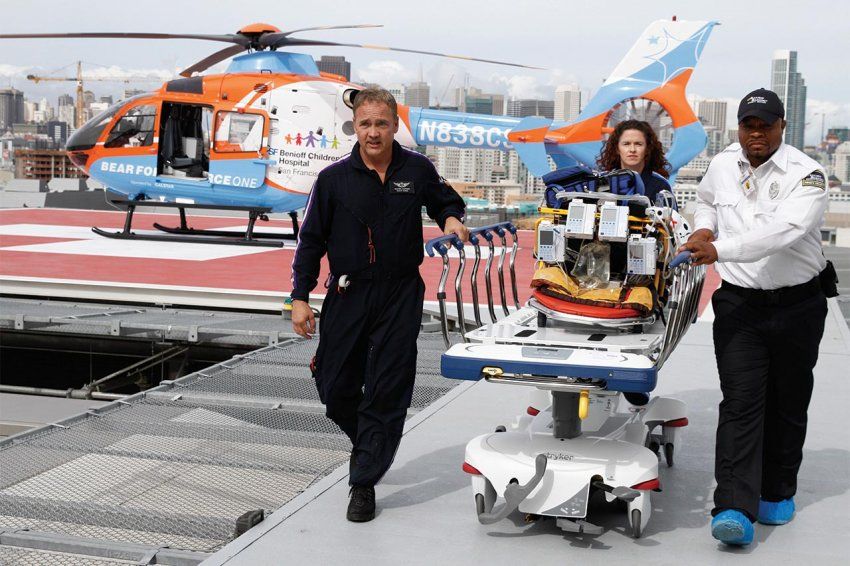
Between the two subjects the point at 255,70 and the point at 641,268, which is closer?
the point at 641,268

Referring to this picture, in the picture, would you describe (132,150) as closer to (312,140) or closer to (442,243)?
(312,140)

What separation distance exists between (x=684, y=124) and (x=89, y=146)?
1031 centimetres

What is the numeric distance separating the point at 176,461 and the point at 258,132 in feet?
40.0

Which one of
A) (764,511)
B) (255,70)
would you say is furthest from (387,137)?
(255,70)

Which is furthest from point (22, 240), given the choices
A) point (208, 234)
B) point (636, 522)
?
point (636, 522)

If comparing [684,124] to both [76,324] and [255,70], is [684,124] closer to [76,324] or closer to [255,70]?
[255,70]

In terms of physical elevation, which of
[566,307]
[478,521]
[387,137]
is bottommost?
[478,521]

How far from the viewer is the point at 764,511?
4312mm

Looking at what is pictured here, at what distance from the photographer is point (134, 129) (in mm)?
17688

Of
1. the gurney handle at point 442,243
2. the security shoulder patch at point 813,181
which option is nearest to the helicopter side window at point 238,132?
the gurney handle at point 442,243

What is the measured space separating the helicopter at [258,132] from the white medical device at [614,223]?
11419 millimetres

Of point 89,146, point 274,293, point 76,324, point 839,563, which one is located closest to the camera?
point 839,563

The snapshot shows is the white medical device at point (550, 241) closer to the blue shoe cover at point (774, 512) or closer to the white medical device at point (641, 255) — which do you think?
the white medical device at point (641, 255)

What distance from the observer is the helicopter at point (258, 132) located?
16.2 metres
